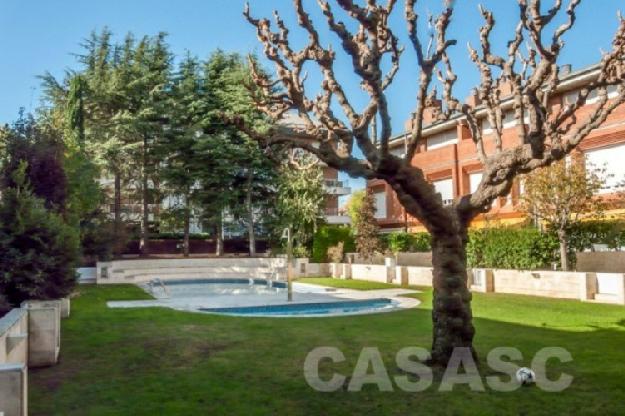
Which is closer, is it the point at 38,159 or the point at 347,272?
the point at 38,159

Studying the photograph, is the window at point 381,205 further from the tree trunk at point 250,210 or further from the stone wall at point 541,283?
the stone wall at point 541,283

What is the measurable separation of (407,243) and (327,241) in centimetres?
460

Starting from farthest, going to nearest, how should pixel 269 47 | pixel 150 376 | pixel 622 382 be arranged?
1. pixel 269 47
2. pixel 150 376
3. pixel 622 382

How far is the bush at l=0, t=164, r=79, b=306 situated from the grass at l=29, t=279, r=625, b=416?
3.75ft

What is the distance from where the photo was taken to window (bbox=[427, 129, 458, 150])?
126 ft

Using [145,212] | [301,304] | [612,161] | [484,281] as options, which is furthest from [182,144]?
[612,161]

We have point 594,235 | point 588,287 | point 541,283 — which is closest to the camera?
point 588,287

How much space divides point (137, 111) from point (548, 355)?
1187 inches

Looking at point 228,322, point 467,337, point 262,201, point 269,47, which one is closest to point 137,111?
point 262,201

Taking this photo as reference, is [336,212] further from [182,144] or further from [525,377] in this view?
[525,377]

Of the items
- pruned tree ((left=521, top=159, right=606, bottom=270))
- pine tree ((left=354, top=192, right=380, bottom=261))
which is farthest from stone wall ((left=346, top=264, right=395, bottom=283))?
pruned tree ((left=521, top=159, right=606, bottom=270))

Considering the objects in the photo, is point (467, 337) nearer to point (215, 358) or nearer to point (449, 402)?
point (449, 402)

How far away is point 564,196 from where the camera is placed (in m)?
18.6

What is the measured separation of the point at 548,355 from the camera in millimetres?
8609
